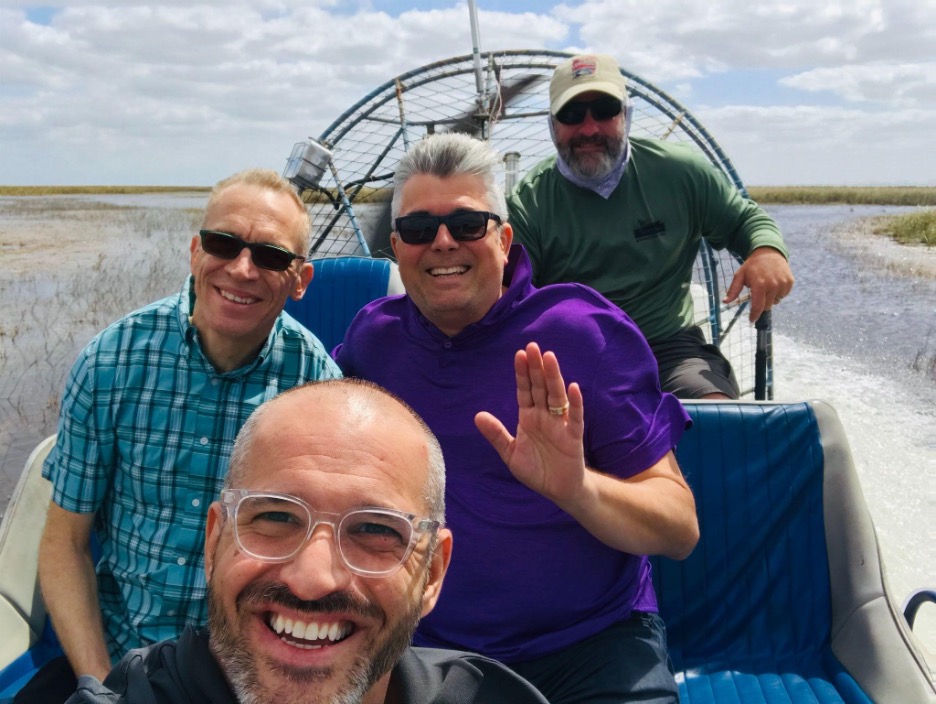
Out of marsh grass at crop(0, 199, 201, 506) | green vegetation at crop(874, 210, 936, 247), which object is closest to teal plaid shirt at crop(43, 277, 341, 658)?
marsh grass at crop(0, 199, 201, 506)

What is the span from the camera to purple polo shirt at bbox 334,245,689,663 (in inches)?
73.7

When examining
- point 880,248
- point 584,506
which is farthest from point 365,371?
point 880,248

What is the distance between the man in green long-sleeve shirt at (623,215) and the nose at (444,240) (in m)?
1.52

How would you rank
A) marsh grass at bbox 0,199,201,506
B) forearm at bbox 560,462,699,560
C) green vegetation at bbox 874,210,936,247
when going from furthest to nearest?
green vegetation at bbox 874,210,936,247
marsh grass at bbox 0,199,201,506
forearm at bbox 560,462,699,560

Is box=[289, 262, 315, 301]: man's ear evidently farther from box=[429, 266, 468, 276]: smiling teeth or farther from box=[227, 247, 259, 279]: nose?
box=[429, 266, 468, 276]: smiling teeth

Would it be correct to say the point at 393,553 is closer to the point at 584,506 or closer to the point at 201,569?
the point at 584,506

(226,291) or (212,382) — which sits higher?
(226,291)

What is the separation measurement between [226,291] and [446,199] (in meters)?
0.59

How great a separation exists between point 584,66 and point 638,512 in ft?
8.06

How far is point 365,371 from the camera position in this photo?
218cm

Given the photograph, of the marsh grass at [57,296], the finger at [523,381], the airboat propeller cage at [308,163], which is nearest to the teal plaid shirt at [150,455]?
the finger at [523,381]

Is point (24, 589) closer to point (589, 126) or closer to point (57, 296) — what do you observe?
point (589, 126)

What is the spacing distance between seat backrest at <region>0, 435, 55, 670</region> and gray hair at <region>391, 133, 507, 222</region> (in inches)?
49.6

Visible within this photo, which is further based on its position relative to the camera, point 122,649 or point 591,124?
point 591,124
